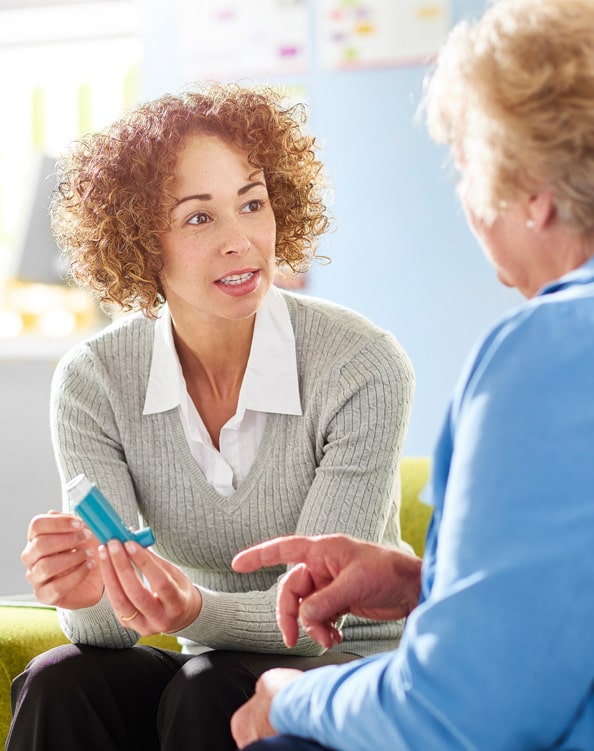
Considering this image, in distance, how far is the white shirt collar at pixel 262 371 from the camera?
153 centimetres

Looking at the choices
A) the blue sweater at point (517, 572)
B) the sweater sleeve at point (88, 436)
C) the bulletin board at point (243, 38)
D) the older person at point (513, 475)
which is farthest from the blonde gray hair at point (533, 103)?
the bulletin board at point (243, 38)

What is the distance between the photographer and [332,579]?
3.70 feet

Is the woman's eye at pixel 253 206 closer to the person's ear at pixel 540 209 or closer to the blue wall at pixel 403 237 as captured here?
the person's ear at pixel 540 209

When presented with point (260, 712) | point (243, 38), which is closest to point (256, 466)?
point (260, 712)

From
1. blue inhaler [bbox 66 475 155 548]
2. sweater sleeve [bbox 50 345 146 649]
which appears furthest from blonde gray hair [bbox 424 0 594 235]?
sweater sleeve [bbox 50 345 146 649]

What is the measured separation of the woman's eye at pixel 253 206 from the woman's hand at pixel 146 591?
565mm

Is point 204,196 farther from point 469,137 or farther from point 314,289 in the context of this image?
point 314,289

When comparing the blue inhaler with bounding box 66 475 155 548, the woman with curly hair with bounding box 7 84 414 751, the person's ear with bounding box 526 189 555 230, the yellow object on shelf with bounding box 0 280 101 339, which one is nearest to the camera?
the person's ear with bounding box 526 189 555 230

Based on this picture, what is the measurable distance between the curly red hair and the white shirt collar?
0.33 ft

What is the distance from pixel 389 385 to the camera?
1485 mm

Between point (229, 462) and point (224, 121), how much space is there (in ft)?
1.67

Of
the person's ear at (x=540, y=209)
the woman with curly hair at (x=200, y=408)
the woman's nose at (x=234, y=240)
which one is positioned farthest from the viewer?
the woman's nose at (x=234, y=240)

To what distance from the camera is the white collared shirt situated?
5.04ft

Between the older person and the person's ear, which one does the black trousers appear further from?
the person's ear
